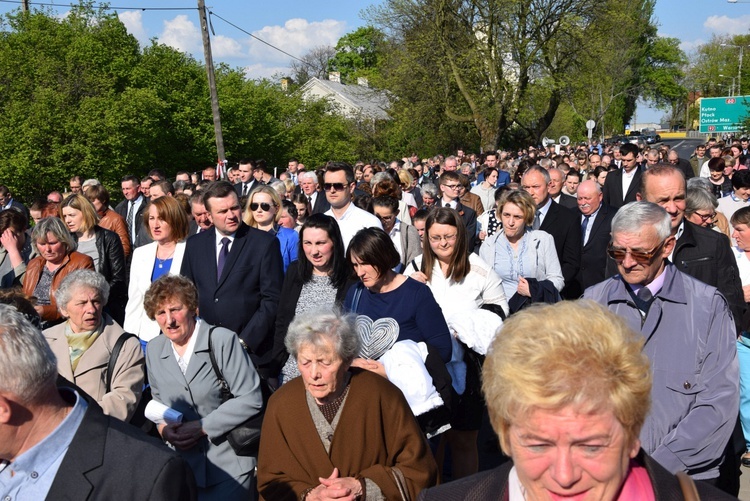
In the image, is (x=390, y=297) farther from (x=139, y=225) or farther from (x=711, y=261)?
(x=139, y=225)

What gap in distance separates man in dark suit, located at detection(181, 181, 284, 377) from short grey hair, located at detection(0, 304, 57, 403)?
10.2 feet

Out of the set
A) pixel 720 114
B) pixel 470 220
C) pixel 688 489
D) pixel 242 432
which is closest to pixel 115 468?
pixel 688 489

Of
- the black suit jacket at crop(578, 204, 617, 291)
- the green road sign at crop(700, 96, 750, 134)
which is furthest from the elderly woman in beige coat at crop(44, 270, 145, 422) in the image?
the green road sign at crop(700, 96, 750, 134)

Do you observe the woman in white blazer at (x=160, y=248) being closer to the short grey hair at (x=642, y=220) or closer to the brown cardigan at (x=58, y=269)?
the brown cardigan at (x=58, y=269)

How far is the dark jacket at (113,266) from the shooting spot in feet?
23.0

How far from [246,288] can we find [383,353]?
1652mm

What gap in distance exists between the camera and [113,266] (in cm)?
709

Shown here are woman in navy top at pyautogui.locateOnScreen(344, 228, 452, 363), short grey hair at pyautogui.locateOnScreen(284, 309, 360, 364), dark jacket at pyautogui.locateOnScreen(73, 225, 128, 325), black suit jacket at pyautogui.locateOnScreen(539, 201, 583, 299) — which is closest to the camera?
short grey hair at pyautogui.locateOnScreen(284, 309, 360, 364)

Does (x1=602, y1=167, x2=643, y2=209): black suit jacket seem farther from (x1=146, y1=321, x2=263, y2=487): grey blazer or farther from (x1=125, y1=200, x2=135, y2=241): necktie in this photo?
(x1=146, y1=321, x2=263, y2=487): grey blazer

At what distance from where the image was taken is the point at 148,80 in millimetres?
29828

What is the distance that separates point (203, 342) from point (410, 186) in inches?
335

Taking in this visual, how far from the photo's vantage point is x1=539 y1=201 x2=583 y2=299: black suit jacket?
730 centimetres

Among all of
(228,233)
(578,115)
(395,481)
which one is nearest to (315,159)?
(228,233)

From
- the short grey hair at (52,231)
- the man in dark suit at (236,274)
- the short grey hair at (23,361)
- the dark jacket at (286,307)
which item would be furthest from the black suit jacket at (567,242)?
the short grey hair at (23,361)
